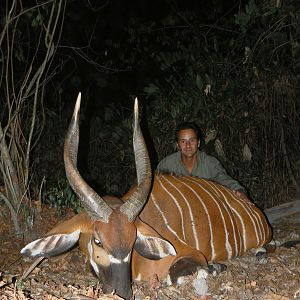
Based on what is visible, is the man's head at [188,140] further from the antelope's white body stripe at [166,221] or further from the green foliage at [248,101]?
the green foliage at [248,101]

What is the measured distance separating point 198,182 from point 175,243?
784 mm

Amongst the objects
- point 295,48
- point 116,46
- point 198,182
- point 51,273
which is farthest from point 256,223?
point 116,46

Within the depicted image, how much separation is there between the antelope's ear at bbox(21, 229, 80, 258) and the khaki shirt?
152 centimetres

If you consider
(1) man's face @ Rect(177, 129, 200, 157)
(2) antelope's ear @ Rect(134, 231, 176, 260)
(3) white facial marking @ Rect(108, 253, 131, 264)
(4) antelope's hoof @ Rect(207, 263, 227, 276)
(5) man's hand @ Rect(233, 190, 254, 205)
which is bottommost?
(4) antelope's hoof @ Rect(207, 263, 227, 276)

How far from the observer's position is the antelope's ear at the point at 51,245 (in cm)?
281

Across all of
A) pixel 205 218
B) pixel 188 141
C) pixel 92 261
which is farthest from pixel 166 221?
pixel 188 141

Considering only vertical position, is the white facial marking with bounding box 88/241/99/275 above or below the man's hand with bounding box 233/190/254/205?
above

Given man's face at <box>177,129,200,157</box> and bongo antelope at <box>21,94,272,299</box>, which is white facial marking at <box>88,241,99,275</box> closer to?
bongo antelope at <box>21,94,272,299</box>

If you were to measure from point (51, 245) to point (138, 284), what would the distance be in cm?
59

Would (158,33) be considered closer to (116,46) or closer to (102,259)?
(116,46)

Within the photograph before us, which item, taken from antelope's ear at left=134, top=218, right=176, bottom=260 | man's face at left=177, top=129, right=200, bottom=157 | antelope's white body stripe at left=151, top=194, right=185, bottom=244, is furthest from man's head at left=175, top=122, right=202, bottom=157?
antelope's ear at left=134, top=218, right=176, bottom=260

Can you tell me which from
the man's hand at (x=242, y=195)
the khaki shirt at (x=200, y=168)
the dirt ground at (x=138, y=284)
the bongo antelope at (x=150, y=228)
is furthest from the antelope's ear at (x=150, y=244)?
the khaki shirt at (x=200, y=168)

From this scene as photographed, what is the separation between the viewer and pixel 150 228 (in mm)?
2938

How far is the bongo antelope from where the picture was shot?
273 cm
